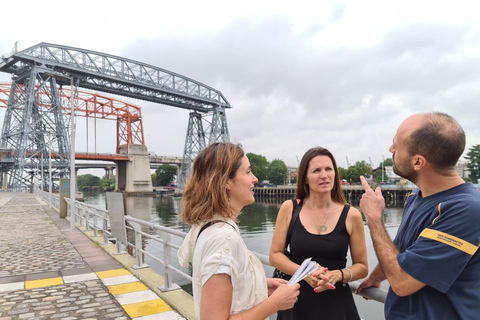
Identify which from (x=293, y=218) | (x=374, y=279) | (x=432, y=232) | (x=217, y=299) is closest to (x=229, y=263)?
(x=217, y=299)

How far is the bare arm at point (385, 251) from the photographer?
1203 mm

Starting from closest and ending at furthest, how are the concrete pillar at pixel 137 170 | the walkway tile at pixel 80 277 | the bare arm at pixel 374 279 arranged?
the bare arm at pixel 374 279, the walkway tile at pixel 80 277, the concrete pillar at pixel 137 170

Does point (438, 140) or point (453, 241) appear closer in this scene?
point (453, 241)

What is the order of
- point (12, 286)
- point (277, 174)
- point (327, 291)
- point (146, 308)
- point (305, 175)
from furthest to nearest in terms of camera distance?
point (277, 174) < point (12, 286) < point (146, 308) < point (305, 175) < point (327, 291)

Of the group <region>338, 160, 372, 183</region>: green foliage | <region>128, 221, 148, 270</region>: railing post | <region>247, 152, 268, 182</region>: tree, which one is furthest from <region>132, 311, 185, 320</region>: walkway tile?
<region>247, 152, 268, 182</region>: tree

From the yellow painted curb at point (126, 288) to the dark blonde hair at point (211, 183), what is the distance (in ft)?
10.9

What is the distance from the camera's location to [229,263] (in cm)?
121

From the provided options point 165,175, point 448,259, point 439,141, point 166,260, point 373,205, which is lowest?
point 166,260

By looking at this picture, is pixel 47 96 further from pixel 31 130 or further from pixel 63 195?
pixel 63 195

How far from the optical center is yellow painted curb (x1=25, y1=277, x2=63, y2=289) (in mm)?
4463

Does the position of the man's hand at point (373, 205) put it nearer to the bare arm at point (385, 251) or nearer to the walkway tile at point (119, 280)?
the bare arm at point (385, 251)

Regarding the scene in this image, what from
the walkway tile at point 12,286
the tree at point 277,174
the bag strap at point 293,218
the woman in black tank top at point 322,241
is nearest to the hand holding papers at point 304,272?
the woman in black tank top at point 322,241

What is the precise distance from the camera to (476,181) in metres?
53.0

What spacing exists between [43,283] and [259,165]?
73429mm
